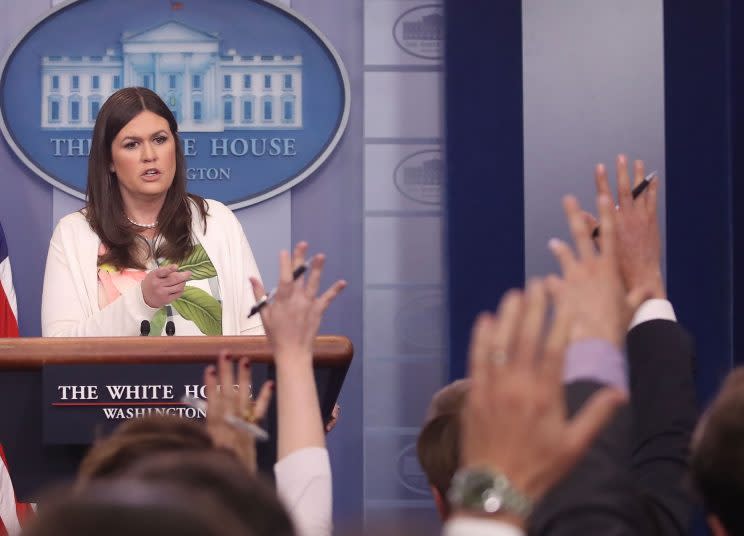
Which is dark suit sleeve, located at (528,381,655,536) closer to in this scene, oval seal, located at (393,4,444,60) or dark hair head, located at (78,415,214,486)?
dark hair head, located at (78,415,214,486)

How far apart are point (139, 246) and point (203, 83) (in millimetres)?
1182

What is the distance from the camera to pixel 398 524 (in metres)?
0.79

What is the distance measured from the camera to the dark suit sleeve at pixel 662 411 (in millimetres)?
1341

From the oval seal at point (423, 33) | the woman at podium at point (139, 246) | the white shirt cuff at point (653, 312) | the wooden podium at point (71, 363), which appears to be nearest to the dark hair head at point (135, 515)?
the white shirt cuff at point (653, 312)

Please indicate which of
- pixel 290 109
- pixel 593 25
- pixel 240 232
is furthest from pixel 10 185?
pixel 593 25

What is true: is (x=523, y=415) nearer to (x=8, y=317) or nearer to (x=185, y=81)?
(x=8, y=317)

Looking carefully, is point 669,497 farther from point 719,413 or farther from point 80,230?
point 80,230

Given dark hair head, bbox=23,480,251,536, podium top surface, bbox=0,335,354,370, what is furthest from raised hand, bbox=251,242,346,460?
dark hair head, bbox=23,480,251,536

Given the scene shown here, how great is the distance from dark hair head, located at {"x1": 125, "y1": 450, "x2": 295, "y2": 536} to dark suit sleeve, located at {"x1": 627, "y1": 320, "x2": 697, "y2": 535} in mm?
570

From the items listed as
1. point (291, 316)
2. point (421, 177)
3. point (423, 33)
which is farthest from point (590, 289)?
point (423, 33)

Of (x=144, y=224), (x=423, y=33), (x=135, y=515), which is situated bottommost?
(x=135, y=515)

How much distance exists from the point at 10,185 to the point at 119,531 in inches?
142

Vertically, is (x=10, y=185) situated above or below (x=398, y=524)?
above

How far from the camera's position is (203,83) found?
4.18 meters
